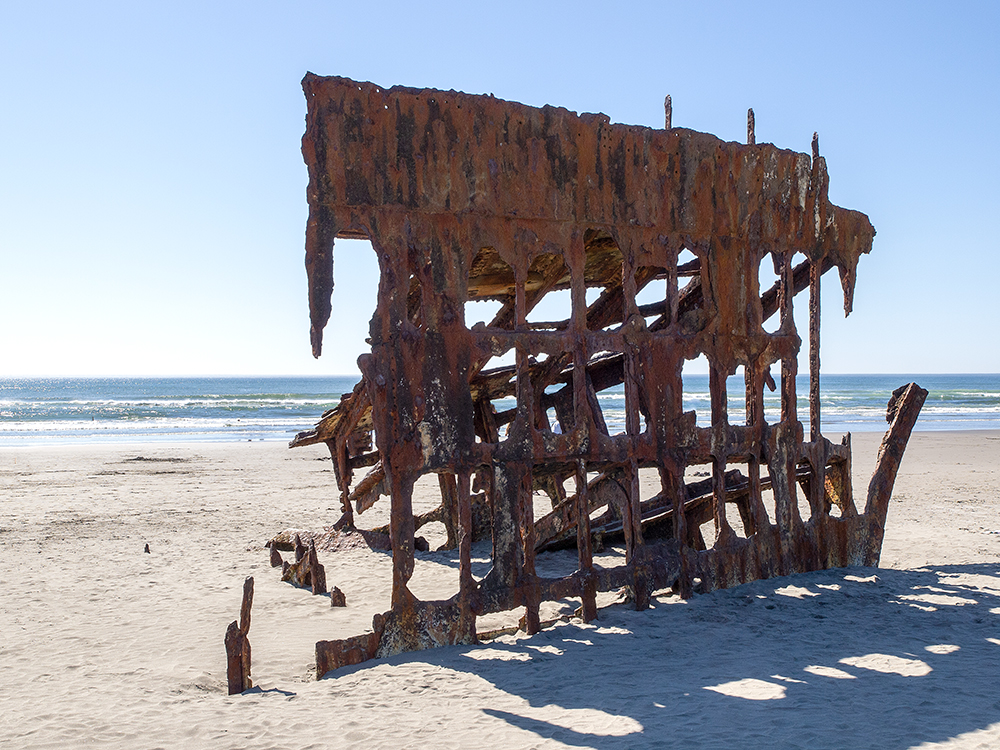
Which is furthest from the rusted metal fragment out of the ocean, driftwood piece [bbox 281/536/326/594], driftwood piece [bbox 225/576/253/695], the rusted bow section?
the ocean

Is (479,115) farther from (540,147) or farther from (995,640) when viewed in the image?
(995,640)

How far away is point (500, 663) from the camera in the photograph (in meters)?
5.40

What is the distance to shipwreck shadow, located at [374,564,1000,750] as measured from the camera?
14.2 ft

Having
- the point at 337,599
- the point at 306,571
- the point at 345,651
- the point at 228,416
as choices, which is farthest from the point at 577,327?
the point at 228,416

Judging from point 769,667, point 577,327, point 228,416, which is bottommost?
point 228,416

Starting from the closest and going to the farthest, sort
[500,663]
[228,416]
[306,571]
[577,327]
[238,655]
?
[238,655] → [500,663] → [577,327] → [306,571] → [228,416]

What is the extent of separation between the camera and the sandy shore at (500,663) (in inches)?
174

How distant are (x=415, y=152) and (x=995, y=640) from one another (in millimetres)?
5372

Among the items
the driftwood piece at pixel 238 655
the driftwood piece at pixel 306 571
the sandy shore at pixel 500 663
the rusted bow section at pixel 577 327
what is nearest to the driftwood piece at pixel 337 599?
the sandy shore at pixel 500 663

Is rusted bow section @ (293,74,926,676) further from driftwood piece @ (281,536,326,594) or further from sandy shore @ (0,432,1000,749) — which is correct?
driftwood piece @ (281,536,326,594)

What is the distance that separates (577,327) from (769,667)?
2711 mm

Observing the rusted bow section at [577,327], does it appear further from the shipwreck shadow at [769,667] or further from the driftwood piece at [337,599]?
the driftwood piece at [337,599]

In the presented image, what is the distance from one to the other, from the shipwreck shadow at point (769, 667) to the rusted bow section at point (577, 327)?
0.35 meters

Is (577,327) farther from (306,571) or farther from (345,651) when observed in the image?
(306,571)
